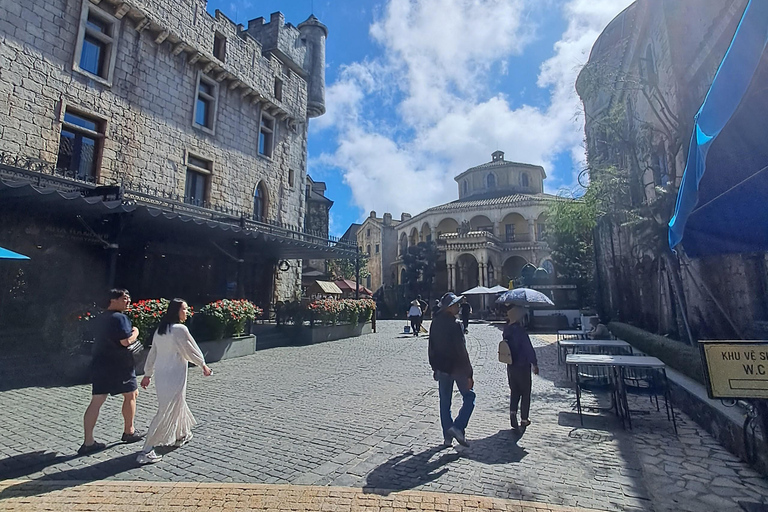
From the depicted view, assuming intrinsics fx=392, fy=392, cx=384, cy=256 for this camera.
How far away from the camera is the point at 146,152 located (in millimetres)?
14336

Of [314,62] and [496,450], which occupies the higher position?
[314,62]

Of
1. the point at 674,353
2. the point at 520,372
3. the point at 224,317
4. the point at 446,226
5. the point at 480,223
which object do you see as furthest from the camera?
the point at 446,226

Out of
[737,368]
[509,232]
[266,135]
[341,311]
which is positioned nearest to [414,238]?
[509,232]

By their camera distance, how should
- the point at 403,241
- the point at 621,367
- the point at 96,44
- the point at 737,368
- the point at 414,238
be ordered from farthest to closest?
the point at 403,241 < the point at 414,238 < the point at 96,44 < the point at 621,367 < the point at 737,368

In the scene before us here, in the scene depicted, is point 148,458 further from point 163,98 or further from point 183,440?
point 163,98

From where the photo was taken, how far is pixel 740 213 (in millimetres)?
4883

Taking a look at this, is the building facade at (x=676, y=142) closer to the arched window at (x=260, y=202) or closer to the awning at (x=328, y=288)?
the arched window at (x=260, y=202)

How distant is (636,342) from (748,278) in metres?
4.46

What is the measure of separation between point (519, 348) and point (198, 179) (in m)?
15.9

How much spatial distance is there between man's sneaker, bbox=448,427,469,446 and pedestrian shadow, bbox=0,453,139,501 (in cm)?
333

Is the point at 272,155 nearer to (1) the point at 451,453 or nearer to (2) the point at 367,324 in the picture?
(2) the point at 367,324

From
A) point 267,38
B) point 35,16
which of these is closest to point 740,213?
point 35,16

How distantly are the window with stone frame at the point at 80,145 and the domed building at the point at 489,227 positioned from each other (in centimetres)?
2874

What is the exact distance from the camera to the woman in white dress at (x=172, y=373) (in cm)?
428
